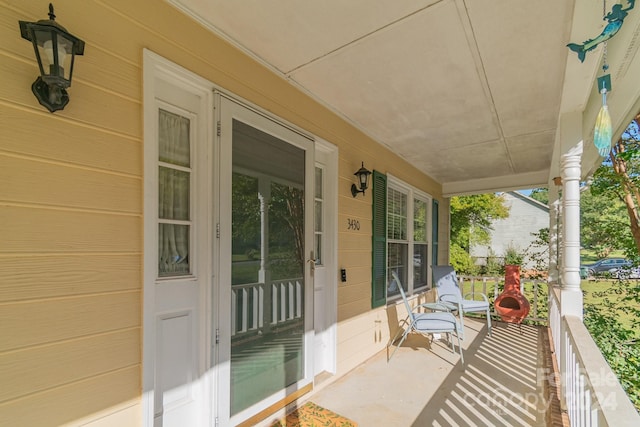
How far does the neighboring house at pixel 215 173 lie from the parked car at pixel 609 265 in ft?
10.8

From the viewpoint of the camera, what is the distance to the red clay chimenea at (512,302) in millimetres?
5176

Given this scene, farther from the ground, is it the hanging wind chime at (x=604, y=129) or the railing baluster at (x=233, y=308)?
the hanging wind chime at (x=604, y=129)

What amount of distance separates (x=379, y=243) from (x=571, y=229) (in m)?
1.94

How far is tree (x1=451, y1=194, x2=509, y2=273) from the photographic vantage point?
10.2 meters

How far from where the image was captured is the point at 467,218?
11.0m

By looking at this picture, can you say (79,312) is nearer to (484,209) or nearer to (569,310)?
(569,310)

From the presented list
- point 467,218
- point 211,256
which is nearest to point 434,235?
point 211,256

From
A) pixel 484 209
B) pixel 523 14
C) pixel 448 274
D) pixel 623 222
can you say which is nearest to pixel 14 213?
pixel 523 14

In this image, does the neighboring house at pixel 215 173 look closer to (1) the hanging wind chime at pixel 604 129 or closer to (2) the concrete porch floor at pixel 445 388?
(2) the concrete porch floor at pixel 445 388

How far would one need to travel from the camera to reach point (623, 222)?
505 centimetres

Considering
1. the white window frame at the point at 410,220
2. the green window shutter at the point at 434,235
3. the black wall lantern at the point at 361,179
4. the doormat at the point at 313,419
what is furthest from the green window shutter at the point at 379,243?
the green window shutter at the point at 434,235

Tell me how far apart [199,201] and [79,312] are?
81 centimetres

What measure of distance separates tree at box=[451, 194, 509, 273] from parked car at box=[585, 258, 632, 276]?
14.1 ft

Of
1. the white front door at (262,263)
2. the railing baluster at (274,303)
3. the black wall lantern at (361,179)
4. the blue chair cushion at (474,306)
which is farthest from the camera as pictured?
the blue chair cushion at (474,306)
